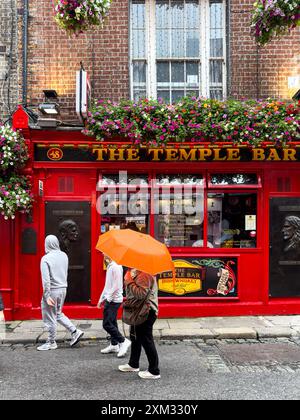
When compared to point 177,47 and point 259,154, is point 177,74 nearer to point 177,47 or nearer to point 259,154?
point 177,47

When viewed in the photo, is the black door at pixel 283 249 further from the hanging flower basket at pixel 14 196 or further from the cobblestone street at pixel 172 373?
the hanging flower basket at pixel 14 196

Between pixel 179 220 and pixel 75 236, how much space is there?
86.7 inches

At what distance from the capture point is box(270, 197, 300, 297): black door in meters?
9.48

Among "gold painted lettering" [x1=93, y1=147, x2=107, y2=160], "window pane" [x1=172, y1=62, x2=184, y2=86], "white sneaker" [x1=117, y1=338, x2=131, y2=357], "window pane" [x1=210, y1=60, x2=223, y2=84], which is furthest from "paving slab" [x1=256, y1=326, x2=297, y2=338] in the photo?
"window pane" [x1=172, y1=62, x2=184, y2=86]

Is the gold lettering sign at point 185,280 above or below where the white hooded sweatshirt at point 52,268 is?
below

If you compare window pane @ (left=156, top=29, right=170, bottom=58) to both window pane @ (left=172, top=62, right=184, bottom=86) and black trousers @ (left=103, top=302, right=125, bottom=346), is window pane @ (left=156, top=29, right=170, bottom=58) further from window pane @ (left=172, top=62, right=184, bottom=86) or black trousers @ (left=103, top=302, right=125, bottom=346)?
black trousers @ (left=103, top=302, right=125, bottom=346)

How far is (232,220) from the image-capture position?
9711 millimetres

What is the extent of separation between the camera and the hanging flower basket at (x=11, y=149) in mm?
8578

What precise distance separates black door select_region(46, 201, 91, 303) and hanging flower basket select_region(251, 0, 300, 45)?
4642mm

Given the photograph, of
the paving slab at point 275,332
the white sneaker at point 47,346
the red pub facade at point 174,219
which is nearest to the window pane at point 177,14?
the red pub facade at point 174,219

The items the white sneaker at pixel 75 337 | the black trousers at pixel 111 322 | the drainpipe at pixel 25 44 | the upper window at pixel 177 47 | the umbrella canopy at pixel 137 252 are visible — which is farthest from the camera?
the upper window at pixel 177 47

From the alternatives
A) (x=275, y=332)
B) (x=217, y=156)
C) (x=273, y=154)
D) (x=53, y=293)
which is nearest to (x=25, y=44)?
(x=217, y=156)

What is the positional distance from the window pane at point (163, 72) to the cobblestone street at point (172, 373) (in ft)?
18.6

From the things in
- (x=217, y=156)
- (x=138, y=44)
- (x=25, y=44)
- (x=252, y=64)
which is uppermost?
(x=138, y=44)
